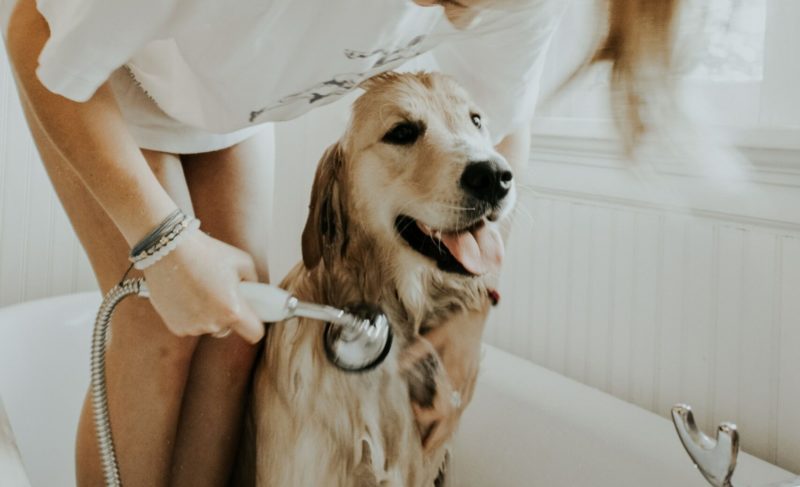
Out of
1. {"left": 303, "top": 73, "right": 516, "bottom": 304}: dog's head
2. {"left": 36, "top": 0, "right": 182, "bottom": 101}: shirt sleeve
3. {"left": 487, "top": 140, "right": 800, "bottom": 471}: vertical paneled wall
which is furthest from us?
{"left": 487, "top": 140, "right": 800, "bottom": 471}: vertical paneled wall

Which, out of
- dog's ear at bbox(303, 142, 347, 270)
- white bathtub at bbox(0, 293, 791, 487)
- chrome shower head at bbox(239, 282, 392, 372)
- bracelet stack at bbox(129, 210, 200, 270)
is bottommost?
white bathtub at bbox(0, 293, 791, 487)

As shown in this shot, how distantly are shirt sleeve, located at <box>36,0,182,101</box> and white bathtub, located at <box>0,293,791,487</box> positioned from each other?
0.74 ft

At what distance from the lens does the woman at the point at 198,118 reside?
47 cm

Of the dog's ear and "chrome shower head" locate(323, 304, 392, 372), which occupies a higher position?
the dog's ear

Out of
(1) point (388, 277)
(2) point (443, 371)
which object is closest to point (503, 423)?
(2) point (443, 371)

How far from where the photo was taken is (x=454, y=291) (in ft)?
1.99

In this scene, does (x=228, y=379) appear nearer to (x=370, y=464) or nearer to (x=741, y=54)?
(x=370, y=464)

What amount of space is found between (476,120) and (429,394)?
0.25 meters

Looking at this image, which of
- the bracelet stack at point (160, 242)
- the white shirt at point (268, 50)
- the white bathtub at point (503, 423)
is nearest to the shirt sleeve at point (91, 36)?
the white shirt at point (268, 50)

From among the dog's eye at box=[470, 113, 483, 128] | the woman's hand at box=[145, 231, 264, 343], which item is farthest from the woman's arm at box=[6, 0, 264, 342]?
the dog's eye at box=[470, 113, 483, 128]

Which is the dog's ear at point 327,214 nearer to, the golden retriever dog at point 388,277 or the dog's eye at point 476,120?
the golden retriever dog at point 388,277

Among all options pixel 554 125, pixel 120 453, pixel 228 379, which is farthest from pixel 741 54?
pixel 120 453

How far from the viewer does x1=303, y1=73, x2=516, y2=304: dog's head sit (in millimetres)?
532

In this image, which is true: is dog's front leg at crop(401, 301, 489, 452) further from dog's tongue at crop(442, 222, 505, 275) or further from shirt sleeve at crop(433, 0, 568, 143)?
shirt sleeve at crop(433, 0, 568, 143)
